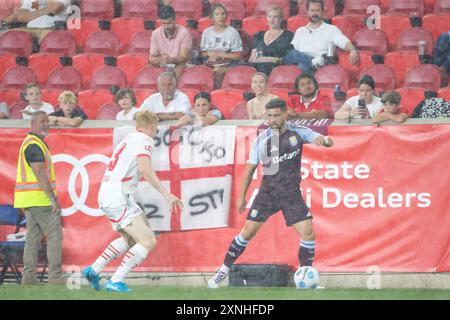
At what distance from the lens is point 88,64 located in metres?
16.2

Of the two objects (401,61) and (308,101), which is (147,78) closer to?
(308,101)

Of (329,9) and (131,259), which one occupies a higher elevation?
(329,9)

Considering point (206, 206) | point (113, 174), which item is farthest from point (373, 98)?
point (113, 174)

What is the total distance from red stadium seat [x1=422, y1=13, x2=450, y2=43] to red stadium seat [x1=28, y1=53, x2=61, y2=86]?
5.47 m

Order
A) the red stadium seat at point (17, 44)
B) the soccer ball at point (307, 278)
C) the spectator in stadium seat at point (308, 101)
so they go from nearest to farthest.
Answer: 1. the soccer ball at point (307, 278)
2. the spectator in stadium seat at point (308, 101)
3. the red stadium seat at point (17, 44)

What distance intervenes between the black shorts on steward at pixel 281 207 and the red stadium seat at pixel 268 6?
5.01 metres

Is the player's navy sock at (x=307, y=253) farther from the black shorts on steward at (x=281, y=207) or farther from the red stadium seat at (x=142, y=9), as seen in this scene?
the red stadium seat at (x=142, y=9)

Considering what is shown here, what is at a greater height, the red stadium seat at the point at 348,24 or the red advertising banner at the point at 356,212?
the red stadium seat at the point at 348,24

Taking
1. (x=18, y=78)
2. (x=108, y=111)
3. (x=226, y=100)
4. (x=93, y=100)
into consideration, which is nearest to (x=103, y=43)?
(x=18, y=78)

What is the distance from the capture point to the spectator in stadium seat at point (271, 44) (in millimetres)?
15242

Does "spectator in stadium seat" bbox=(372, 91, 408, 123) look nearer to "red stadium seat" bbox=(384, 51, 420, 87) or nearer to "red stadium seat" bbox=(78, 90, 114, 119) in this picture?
"red stadium seat" bbox=(384, 51, 420, 87)

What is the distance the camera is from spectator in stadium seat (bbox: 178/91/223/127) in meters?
12.8

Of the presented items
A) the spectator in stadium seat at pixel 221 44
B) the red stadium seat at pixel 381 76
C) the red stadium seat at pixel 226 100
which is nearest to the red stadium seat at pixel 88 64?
the spectator in stadium seat at pixel 221 44

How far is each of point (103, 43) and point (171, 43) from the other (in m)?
1.67
